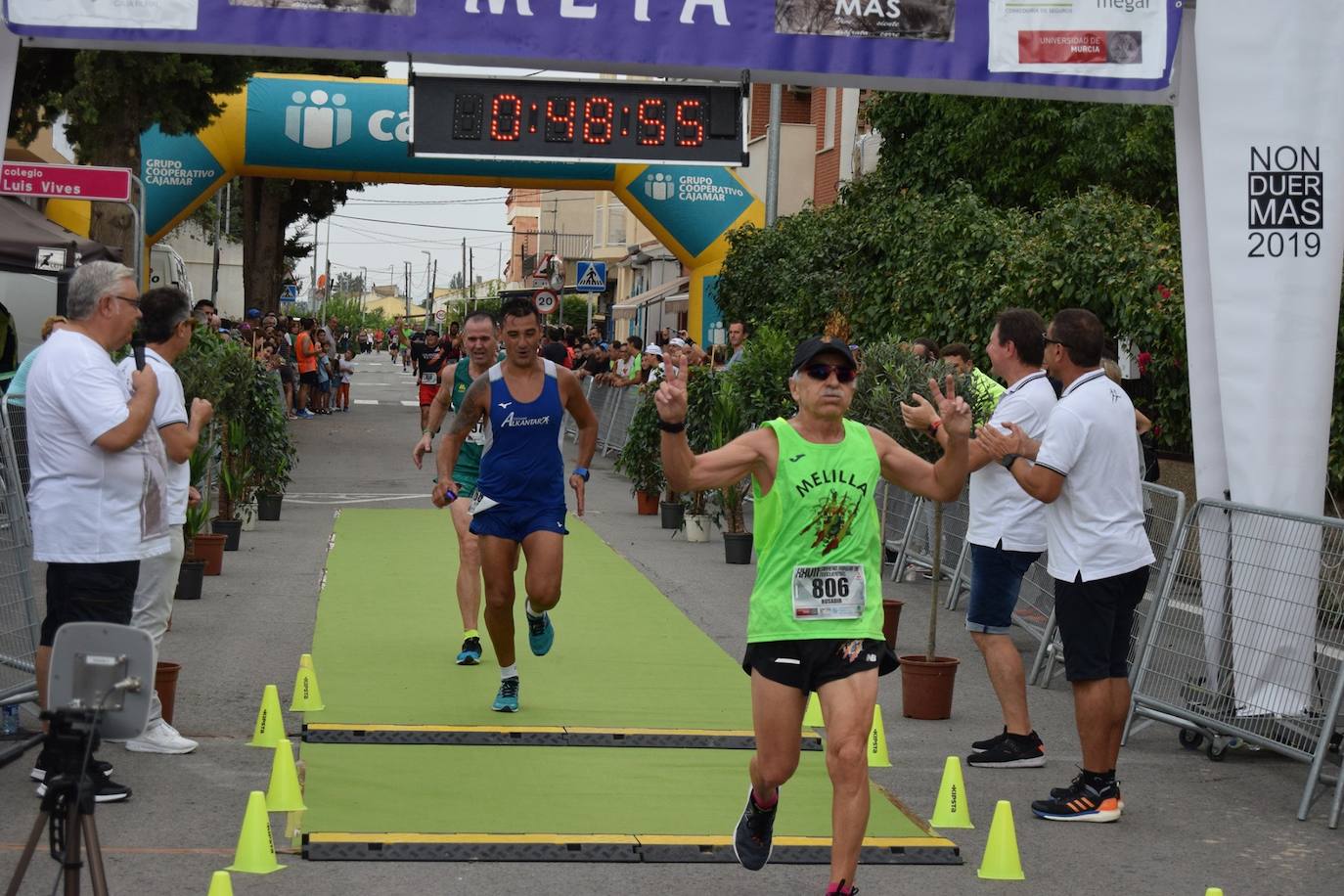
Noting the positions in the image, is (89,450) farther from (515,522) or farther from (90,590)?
(515,522)

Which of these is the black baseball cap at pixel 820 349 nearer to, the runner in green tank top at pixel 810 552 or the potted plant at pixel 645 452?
the runner in green tank top at pixel 810 552

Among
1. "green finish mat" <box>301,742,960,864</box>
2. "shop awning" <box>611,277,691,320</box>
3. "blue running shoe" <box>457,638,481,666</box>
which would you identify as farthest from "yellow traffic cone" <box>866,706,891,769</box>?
"shop awning" <box>611,277,691,320</box>

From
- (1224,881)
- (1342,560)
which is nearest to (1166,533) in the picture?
(1342,560)

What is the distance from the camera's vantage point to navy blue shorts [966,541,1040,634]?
8211mm

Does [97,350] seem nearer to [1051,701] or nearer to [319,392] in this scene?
[1051,701]

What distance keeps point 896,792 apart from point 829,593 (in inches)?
89.4

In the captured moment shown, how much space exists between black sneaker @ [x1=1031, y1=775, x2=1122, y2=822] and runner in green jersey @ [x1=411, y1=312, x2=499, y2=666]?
3.81 meters

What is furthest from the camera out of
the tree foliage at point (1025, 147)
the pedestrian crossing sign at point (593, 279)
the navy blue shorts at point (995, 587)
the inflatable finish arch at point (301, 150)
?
the pedestrian crossing sign at point (593, 279)

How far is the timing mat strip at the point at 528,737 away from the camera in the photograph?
8219 millimetres

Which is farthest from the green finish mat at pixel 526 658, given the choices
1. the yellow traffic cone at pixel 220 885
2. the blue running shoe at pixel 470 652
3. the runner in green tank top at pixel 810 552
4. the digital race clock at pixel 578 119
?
the yellow traffic cone at pixel 220 885

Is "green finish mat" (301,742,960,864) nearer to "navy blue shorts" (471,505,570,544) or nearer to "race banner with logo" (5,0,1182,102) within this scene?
"navy blue shorts" (471,505,570,544)

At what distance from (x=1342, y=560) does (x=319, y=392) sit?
3178 centimetres

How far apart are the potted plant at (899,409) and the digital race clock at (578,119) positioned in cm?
165

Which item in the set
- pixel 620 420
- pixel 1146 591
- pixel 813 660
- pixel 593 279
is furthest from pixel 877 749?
pixel 593 279
